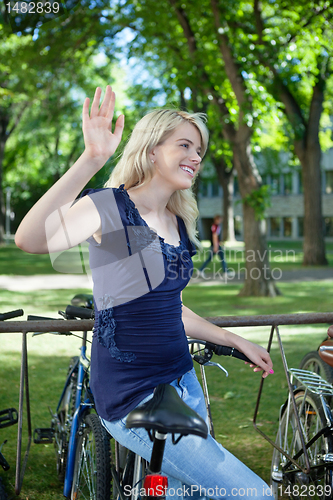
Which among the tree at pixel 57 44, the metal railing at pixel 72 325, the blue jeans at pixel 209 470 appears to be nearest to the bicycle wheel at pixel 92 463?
the metal railing at pixel 72 325

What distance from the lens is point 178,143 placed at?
2.18 m

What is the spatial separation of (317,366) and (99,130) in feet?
8.53

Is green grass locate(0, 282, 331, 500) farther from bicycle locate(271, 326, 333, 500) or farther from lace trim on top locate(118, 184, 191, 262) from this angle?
lace trim on top locate(118, 184, 191, 262)

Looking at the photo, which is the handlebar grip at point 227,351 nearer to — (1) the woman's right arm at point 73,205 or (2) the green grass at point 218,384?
(1) the woman's right arm at point 73,205

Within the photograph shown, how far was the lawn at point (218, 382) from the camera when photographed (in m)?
4.17

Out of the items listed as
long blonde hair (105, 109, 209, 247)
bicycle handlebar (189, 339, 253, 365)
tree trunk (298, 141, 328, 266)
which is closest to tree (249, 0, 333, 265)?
tree trunk (298, 141, 328, 266)

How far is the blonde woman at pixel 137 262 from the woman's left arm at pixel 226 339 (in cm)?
34

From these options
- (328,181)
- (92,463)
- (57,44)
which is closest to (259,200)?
(57,44)

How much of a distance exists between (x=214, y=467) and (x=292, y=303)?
10504 millimetres

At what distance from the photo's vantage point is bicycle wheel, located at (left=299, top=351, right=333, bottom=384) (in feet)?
11.2

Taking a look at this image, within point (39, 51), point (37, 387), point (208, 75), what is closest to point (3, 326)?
point (37, 387)

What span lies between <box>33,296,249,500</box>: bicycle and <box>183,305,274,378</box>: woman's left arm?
0.12 ft

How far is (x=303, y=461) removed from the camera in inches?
121

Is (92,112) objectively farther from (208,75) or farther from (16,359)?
(208,75)
